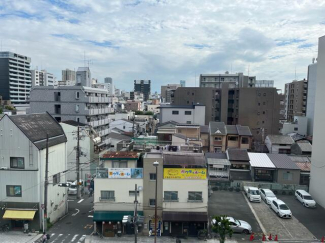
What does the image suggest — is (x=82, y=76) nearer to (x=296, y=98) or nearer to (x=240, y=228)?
(x=240, y=228)

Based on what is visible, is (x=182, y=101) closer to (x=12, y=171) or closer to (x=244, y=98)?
(x=244, y=98)

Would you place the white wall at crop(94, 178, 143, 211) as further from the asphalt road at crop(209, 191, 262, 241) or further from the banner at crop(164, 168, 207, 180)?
the asphalt road at crop(209, 191, 262, 241)

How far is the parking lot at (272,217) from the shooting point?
22234 millimetres

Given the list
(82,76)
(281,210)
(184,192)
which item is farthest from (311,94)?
(184,192)

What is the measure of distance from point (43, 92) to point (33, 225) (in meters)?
28.2

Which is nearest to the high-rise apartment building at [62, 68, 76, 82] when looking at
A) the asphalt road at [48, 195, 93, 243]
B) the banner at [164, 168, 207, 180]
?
the asphalt road at [48, 195, 93, 243]

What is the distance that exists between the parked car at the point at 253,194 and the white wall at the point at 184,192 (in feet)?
32.7

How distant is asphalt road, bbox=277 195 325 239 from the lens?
2316 centimetres

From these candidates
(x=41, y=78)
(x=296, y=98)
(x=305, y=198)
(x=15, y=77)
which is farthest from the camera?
(x=41, y=78)

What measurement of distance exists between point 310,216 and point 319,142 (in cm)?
879

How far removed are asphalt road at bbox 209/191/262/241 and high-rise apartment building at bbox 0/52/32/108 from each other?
110m

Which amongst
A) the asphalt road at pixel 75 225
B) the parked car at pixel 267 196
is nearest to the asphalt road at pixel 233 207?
the parked car at pixel 267 196

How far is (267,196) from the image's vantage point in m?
29.5

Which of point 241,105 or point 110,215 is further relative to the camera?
point 241,105
